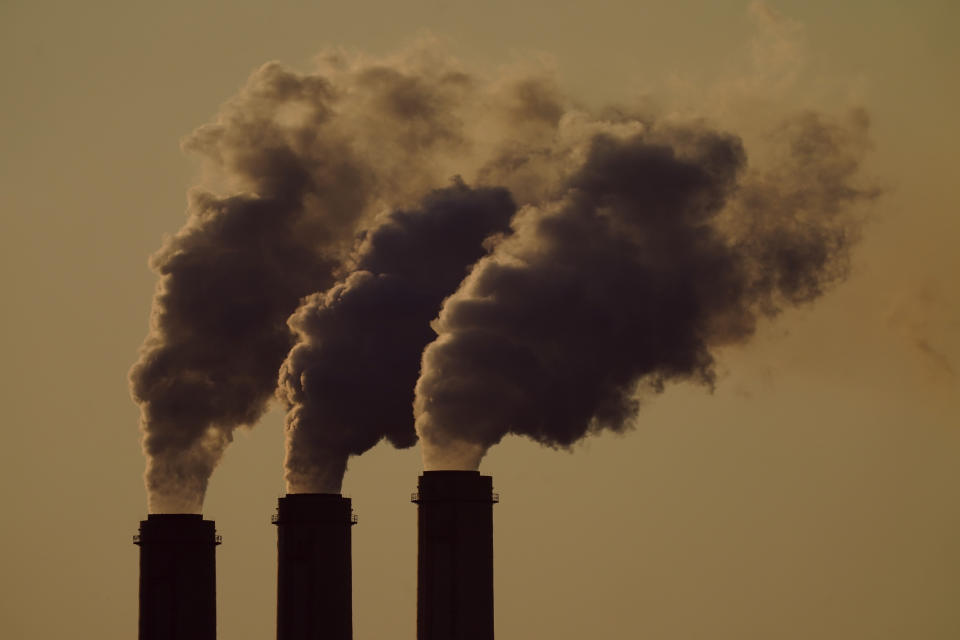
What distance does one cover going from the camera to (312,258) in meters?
95.7

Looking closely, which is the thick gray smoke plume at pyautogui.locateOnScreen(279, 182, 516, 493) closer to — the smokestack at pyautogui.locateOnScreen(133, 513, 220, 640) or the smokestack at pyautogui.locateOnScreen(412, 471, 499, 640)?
the smokestack at pyautogui.locateOnScreen(133, 513, 220, 640)

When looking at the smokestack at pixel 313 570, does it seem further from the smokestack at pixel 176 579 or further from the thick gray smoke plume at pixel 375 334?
the smokestack at pixel 176 579

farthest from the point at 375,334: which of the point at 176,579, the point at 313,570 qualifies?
the point at 176,579

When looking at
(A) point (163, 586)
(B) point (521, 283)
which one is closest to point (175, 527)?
(A) point (163, 586)

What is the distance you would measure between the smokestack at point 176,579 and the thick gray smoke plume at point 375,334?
3.76m

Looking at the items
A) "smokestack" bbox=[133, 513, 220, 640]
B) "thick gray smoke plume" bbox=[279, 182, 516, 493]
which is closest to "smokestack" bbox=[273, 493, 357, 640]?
"thick gray smoke plume" bbox=[279, 182, 516, 493]

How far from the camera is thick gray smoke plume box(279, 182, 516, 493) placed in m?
86.4

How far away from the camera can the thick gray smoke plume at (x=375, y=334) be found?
284ft

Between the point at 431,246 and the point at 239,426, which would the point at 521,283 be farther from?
the point at 239,426

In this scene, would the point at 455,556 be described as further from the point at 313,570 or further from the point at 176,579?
the point at 176,579

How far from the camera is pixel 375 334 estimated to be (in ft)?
285

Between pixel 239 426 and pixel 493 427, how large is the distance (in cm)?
1545

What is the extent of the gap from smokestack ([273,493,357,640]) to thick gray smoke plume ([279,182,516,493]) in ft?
5.29

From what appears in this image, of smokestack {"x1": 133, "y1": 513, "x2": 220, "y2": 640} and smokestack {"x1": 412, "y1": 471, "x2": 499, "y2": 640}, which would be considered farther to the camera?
smokestack {"x1": 133, "y1": 513, "x2": 220, "y2": 640}
